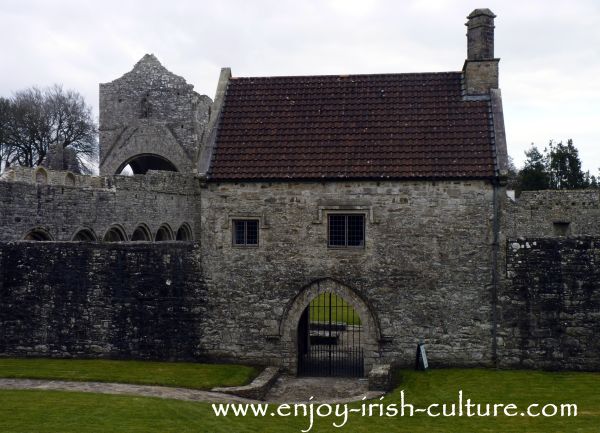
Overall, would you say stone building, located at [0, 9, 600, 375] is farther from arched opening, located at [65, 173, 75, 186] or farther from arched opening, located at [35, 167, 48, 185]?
arched opening, located at [65, 173, 75, 186]

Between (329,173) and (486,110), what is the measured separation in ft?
14.9

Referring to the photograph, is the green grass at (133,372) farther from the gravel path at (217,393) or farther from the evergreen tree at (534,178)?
the evergreen tree at (534,178)

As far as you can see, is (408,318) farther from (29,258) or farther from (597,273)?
(29,258)

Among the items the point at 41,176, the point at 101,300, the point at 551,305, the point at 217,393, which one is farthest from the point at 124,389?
the point at 41,176

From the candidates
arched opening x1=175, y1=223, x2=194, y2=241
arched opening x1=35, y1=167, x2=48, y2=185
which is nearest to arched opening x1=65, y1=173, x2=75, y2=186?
arched opening x1=35, y1=167, x2=48, y2=185

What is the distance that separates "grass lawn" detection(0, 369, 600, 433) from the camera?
38.7ft

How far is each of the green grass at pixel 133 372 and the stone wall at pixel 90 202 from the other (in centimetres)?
547

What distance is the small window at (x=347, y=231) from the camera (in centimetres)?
1712

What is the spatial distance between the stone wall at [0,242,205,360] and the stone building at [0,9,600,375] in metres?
0.04

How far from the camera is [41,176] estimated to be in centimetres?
2592

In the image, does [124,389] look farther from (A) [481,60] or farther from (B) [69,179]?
(B) [69,179]

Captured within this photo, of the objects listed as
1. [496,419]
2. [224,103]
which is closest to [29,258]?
[224,103]

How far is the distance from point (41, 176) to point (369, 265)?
579 inches

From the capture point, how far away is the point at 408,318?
16812mm
